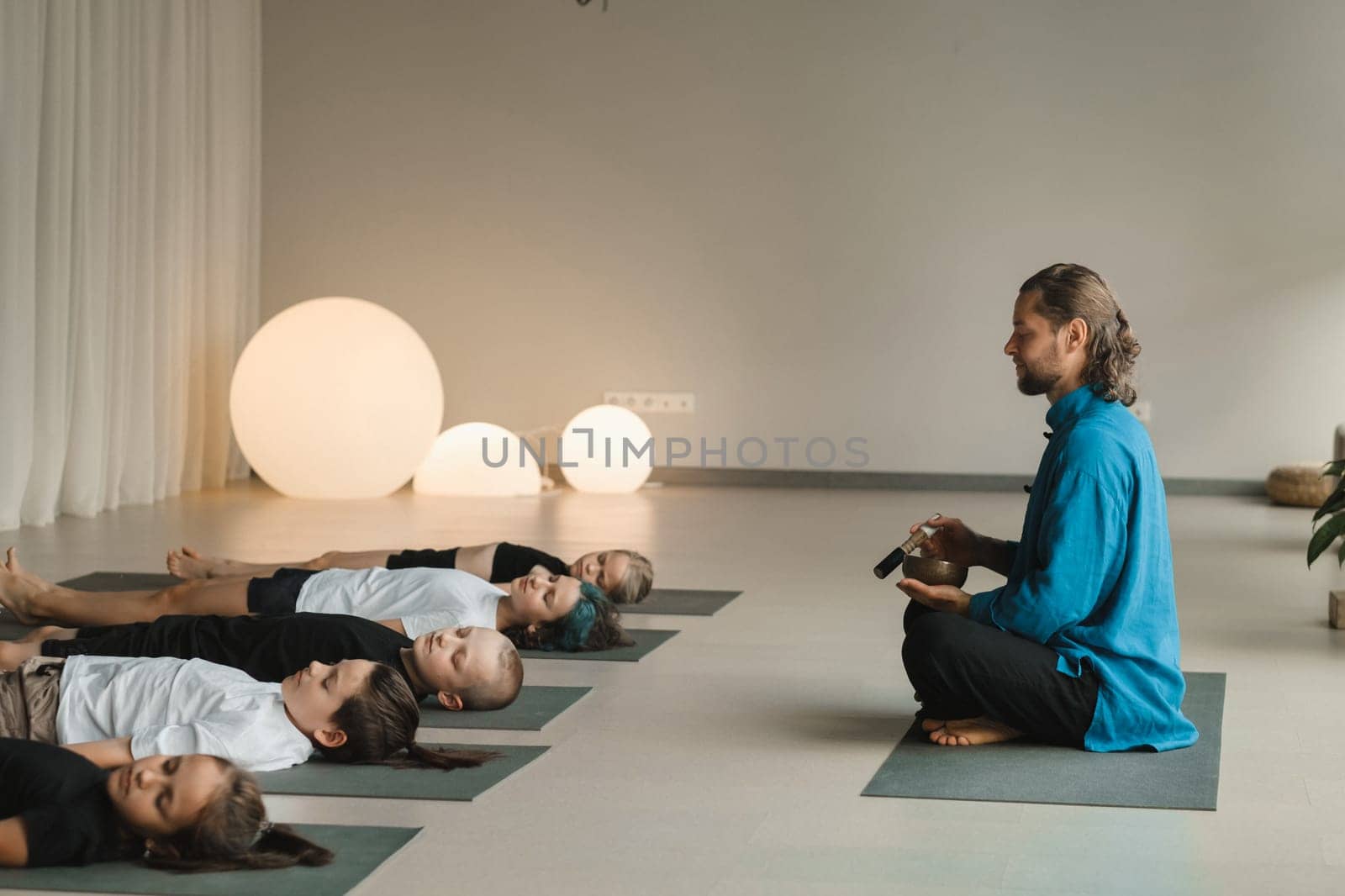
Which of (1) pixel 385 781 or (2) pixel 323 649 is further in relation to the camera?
(2) pixel 323 649

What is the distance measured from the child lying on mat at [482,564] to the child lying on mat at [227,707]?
1.53 meters

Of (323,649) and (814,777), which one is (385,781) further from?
(814,777)

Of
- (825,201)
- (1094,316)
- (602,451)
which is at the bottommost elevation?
(602,451)

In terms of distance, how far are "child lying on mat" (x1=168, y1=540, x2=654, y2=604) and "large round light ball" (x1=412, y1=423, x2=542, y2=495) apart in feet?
11.5

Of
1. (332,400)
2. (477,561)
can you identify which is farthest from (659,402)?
(477,561)

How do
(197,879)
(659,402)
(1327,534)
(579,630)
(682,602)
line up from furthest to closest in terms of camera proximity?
(659,402) < (682,602) < (1327,534) < (579,630) < (197,879)

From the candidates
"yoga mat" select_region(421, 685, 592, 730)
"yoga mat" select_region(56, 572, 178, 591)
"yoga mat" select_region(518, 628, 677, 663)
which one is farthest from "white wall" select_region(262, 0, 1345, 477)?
"yoga mat" select_region(421, 685, 592, 730)

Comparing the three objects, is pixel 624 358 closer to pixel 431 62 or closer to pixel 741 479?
pixel 741 479

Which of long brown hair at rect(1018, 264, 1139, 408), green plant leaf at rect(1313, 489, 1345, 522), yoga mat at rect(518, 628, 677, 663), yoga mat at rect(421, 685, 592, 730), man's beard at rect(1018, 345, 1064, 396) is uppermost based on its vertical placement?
long brown hair at rect(1018, 264, 1139, 408)

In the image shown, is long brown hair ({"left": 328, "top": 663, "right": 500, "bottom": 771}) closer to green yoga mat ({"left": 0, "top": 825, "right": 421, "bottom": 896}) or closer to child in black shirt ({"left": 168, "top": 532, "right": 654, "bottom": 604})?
green yoga mat ({"left": 0, "top": 825, "right": 421, "bottom": 896})

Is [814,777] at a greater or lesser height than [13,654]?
lesser

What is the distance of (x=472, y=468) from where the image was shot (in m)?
8.00

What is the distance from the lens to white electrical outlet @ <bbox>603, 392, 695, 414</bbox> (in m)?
8.72

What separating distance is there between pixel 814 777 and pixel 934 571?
514 mm
